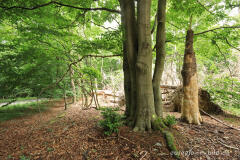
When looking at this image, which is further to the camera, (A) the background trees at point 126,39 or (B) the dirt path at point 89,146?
(A) the background trees at point 126,39

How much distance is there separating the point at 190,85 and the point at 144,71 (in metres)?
2.02

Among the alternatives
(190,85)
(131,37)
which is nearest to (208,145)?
(190,85)

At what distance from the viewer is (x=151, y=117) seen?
2.70 metres

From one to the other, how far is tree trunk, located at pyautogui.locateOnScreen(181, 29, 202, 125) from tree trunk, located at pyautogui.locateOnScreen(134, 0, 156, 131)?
5.67 ft

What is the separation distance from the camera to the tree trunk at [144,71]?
8.64 feet

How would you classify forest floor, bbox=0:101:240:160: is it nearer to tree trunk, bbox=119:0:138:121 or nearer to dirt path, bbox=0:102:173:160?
dirt path, bbox=0:102:173:160

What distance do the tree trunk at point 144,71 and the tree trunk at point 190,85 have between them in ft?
5.67

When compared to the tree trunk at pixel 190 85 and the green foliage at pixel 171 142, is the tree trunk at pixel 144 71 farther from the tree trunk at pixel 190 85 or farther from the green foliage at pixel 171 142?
the tree trunk at pixel 190 85

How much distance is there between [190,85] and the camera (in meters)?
3.57

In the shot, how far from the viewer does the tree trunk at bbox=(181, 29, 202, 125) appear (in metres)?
3.54

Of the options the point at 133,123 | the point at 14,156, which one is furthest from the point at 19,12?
the point at 133,123

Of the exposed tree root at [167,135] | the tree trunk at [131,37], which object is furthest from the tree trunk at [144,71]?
the tree trunk at [131,37]

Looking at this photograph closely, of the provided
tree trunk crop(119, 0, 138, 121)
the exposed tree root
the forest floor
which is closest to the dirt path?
the forest floor

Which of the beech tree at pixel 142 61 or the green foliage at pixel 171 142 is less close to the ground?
the beech tree at pixel 142 61
